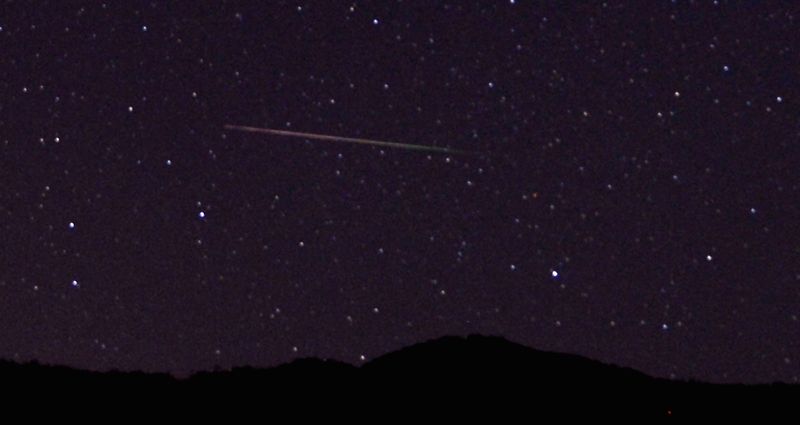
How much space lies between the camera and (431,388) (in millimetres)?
10047

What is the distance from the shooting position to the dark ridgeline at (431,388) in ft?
29.1

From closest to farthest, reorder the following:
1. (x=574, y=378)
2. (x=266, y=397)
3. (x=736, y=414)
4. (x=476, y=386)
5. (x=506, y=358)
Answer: (x=266, y=397)
(x=736, y=414)
(x=476, y=386)
(x=574, y=378)
(x=506, y=358)

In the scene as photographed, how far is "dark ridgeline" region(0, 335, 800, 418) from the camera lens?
8.88 metres

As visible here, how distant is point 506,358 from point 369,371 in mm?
1940

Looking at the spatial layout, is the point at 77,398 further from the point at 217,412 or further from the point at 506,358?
the point at 506,358

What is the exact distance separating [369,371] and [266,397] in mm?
1836

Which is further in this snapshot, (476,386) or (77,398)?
(476,386)

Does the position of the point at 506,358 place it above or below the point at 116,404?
above

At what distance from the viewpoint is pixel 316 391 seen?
936 centimetres

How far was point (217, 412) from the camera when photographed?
27.7ft

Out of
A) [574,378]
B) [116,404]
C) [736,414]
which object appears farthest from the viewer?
[574,378]

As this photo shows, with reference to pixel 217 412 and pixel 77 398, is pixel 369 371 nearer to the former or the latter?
pixel 217 412

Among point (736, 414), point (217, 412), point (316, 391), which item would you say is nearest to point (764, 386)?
point (736, 414)

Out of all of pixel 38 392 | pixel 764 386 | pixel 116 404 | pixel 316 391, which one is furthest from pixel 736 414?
pixel 38 392
